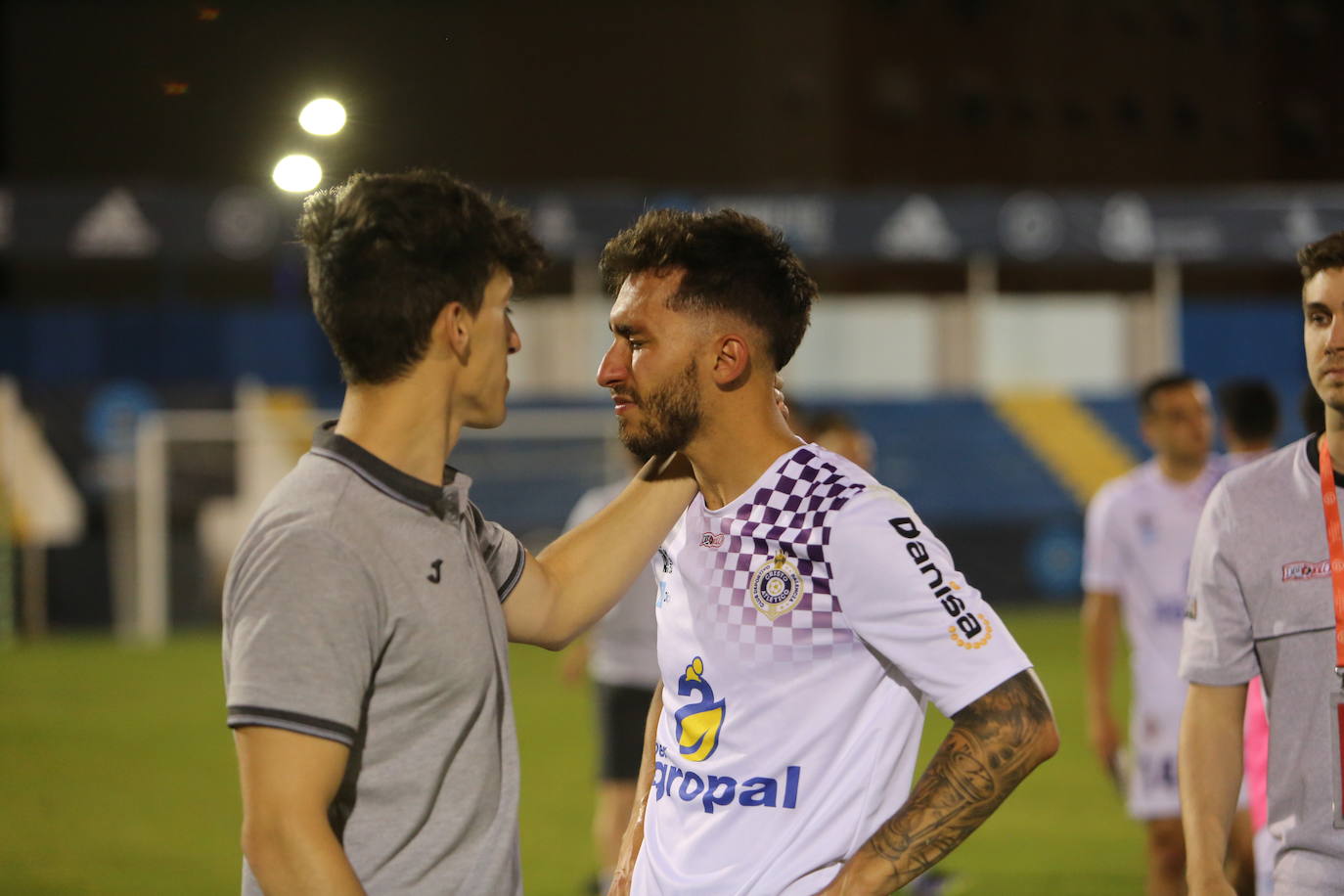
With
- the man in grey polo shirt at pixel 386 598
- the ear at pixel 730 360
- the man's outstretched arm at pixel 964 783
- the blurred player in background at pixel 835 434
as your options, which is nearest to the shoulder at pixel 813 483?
the ear at pixel 730 360

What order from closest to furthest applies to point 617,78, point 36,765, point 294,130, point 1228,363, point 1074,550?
point 294,130 → point 36,765 → point 1074,550 → point 1228,363 → point 617,78

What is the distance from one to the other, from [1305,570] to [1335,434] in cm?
26

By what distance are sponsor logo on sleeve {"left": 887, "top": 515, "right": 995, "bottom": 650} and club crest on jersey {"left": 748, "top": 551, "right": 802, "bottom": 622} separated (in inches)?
8.8

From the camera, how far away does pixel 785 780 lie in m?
2.56

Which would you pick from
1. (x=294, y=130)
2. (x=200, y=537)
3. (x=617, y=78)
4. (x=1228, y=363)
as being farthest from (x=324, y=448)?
(x=617, y=78)

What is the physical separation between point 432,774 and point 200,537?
52.4 feet

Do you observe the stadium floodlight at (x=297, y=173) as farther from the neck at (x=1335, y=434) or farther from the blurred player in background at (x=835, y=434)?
the blurred player in background at (x=835, y=434)

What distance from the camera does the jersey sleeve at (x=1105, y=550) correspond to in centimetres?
617

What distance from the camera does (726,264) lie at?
109 inches

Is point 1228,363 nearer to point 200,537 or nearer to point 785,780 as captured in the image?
point 200,537

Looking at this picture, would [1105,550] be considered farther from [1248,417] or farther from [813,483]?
[813,483]

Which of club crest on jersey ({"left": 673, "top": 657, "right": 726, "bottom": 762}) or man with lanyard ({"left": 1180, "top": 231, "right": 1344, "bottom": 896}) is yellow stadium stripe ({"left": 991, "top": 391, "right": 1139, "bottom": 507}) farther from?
club crest on jersey ({"left": 673, "top": 657, "right": 726, "bottom": 762})

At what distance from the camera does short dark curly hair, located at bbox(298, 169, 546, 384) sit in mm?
2258

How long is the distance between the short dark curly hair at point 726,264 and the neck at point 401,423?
1.86 feet
